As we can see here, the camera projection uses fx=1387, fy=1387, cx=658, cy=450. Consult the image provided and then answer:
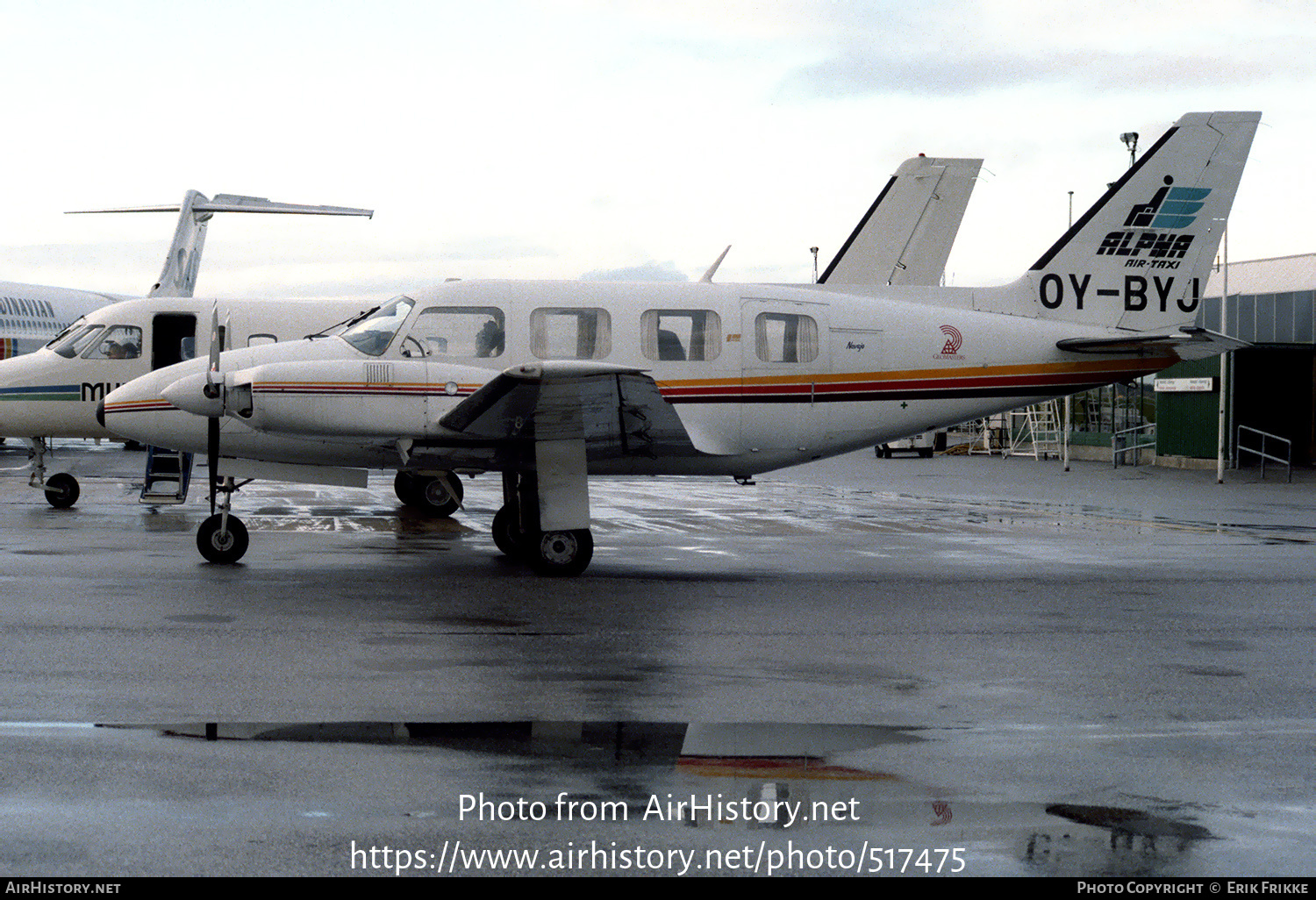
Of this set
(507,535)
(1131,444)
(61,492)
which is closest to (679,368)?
(507,535)

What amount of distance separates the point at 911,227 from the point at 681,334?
1265 cm

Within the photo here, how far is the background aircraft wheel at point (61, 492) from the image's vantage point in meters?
21.9

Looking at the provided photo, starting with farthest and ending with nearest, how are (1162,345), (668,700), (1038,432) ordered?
(1038,432) < (1162,345) < (668,700)

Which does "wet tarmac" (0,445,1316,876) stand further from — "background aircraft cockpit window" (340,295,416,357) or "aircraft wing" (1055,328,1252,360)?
"aircraft wing" (1055,328,1252,360)

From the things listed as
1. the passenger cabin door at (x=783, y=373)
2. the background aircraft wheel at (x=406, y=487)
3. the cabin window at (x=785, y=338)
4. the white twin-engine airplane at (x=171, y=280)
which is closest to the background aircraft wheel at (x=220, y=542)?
the passenger cabin door at (x=783, y=373)

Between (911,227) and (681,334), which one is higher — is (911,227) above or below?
above

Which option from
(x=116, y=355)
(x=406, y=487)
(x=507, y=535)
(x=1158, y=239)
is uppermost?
(x=1158, y=239)

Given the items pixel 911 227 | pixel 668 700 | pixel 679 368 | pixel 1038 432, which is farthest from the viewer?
pixel 1038 432

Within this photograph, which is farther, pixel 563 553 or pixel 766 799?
pixel 563 553

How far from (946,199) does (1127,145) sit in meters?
24.2

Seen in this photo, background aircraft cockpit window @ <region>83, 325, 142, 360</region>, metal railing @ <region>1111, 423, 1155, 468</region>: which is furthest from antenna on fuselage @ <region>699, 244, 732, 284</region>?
metal railing @ <region>1111, 423, 1155, 468</region>

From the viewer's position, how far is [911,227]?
2719 centimetres

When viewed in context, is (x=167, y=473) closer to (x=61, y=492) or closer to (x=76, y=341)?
(x=61, y=492)

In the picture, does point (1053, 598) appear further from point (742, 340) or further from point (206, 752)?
point (206, 752)
